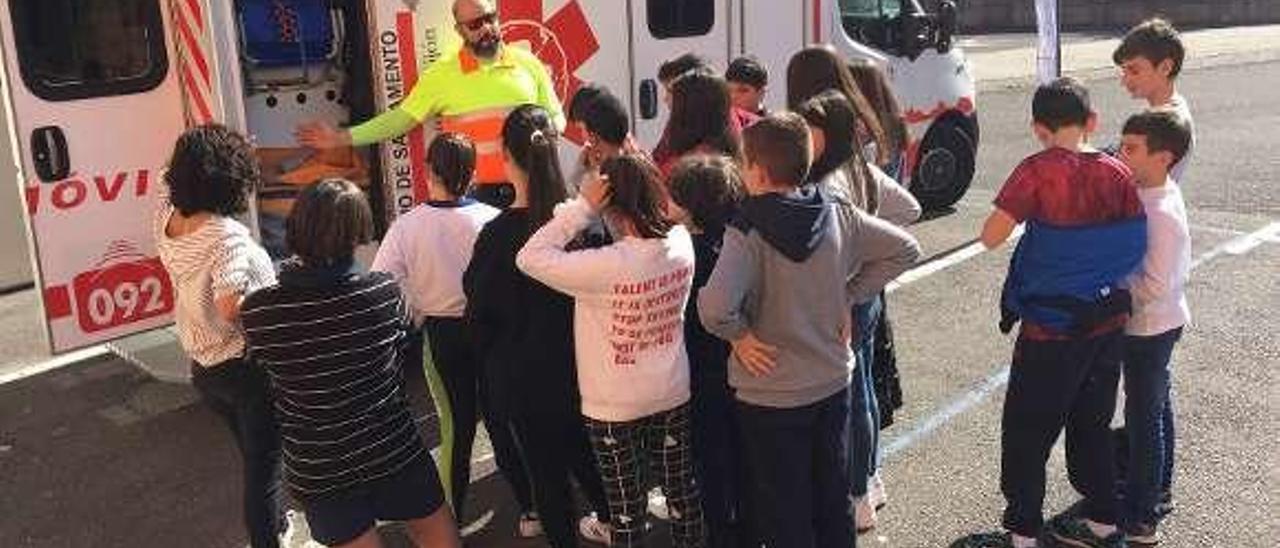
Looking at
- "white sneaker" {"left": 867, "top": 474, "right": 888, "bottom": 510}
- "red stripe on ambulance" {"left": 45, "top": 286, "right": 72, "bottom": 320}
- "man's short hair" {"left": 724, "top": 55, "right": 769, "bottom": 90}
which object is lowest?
"white sneaker" {"left": 867, "top": 474, "right": 888, "bottom": 510}

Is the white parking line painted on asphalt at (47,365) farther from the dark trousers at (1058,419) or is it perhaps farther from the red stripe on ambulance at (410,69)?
the dark trousers at (1058,419)

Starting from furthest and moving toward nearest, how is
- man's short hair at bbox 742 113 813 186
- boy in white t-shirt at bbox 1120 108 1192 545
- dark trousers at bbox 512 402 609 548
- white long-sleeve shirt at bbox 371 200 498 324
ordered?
white long-sleeve shirt at bbox 371 200 498 324, boy in white t-shirt at bbox 1120 108 1192 545, dark trousers at bbox 512 402 609 548, man's short hair at bbox 742 113 813 186

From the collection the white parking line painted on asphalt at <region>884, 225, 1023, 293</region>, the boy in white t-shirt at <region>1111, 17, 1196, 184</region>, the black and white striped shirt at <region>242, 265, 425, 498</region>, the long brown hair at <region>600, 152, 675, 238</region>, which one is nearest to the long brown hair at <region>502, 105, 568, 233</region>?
the long brown hair at <region>600, 152, 675, 238</region>

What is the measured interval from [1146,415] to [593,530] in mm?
1878

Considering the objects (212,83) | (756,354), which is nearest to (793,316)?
(756,354)

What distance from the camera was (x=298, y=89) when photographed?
5738 millimetres

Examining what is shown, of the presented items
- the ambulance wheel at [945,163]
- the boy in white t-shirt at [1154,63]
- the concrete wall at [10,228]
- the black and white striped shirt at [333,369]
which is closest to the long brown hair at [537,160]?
the black and white striped shirt at [333,369]

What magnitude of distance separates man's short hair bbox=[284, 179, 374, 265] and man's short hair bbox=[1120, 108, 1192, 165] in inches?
91.3

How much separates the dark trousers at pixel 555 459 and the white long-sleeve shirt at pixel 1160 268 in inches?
68.8

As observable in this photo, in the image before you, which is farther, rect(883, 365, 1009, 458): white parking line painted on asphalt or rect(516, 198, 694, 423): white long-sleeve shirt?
rect(883, 365, 1009, 458): white parking line painted on asphalt

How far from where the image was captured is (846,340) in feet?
10.9

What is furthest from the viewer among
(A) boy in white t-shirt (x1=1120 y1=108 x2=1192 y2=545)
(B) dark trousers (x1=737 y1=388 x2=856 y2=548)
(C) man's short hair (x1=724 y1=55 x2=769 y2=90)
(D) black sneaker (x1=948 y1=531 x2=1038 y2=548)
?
(C) man's short hair (x1=724 y1=55 x2=769 y2=90)

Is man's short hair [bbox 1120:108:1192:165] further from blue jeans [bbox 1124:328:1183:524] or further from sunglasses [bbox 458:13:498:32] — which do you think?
sunglasses [bbox 458:13:498:32]

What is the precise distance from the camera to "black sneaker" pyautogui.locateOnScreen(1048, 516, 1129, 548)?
12.7 ft
